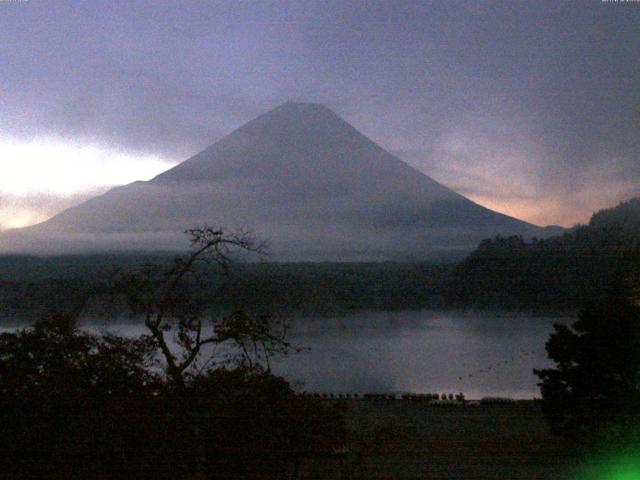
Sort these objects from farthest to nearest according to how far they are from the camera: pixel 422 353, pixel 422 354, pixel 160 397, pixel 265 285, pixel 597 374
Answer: pixel 422 353 < pixel 422 354 < pixel 265 285 < pixel 597 374 < pixel 160 397

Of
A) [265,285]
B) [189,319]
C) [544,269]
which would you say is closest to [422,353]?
[544,269]

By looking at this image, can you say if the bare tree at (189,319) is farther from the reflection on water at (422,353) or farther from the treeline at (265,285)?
the reflection on water at (422,353)

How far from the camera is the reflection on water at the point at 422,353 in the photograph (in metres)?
15.8

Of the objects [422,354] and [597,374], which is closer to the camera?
[597,374]

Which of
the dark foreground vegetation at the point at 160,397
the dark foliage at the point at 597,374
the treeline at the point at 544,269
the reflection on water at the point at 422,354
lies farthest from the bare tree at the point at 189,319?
the treeline at the point at 544,269

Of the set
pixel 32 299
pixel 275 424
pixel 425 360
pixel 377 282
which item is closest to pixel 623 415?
pixel 275 424

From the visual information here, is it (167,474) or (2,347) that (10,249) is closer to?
(2,347)

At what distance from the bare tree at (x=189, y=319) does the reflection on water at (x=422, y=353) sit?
7956 millimetres

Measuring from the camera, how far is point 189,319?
3.73 meters

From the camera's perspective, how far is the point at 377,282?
76.3 ft

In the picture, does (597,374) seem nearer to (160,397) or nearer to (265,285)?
(265,285)

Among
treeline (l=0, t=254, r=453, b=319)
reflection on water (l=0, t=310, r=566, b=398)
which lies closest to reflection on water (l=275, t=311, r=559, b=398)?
reflection on water (l=0, t=310, r=566, b=398)

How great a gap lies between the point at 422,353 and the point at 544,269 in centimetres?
577

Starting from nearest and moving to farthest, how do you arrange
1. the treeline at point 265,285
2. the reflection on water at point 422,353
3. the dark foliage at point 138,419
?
the dark foliage at point 138,419, the treeline at point 265,285, the reflection on water at point 422,353
